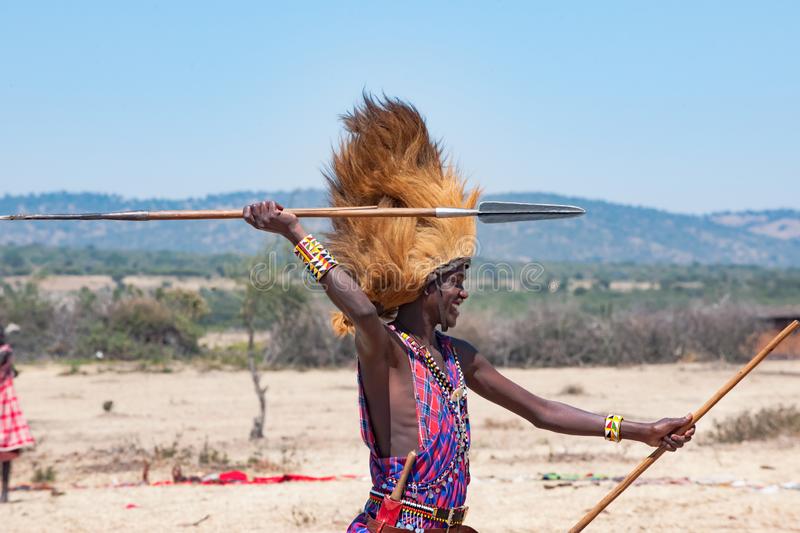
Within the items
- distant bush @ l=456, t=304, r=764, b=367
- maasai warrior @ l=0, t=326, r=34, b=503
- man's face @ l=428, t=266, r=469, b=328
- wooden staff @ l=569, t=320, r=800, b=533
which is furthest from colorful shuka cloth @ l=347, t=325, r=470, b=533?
distant bush @ l=456, t=304, r=764, b=367

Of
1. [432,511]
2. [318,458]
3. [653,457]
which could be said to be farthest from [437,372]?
Result: [318,458]

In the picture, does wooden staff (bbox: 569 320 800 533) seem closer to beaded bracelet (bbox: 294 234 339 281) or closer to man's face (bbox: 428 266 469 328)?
man's face (bbox: 428 266 469 328)

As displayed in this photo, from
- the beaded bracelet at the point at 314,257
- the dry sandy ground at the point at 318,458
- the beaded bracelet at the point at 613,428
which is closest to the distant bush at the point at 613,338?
the dry sandy ground at the point at 318,458

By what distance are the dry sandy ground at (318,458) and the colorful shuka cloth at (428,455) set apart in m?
3.66

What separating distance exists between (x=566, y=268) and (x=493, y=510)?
10190 centimetres

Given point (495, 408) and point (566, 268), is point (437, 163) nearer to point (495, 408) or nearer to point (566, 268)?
point (495, 408)

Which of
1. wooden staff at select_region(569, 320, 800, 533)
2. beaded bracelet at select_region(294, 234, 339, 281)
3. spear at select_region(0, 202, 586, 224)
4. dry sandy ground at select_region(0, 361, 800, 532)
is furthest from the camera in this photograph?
dry sandy ground at select_region(0, 361, 800, 532)

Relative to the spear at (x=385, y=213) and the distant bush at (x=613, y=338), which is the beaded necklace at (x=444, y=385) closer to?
the spear at (x=385, y=213)

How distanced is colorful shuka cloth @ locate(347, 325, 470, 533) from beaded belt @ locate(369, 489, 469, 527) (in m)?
0.01

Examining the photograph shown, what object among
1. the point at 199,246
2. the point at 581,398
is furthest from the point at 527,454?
the point at 199,246

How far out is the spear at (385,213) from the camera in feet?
13.5

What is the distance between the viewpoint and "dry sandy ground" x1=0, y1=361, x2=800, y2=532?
8.16 meters

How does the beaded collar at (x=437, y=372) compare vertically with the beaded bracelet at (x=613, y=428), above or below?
above

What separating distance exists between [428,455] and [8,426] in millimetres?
6252
